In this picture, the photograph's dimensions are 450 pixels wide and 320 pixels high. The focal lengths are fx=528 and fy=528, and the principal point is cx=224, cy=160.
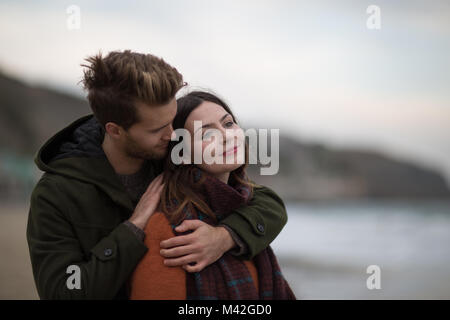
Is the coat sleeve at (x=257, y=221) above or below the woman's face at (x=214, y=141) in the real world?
below

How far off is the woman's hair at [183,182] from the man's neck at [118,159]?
0.11 metres

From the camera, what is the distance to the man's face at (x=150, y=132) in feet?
4.85

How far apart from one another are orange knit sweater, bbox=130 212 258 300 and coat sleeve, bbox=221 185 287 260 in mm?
194

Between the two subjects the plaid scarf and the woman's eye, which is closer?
the plaid scarf

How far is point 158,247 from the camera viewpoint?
4.68 feet

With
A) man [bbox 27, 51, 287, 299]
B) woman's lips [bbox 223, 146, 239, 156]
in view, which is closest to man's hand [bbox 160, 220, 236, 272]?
man [bbox 27, 51, 287, 299]

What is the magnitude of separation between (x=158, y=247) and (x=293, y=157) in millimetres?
7326

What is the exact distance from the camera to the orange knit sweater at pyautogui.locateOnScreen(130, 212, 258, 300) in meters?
1.38

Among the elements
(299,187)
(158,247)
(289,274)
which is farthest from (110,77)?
(299,187)

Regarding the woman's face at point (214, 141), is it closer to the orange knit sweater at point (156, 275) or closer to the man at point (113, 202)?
the man at point (113, 202)

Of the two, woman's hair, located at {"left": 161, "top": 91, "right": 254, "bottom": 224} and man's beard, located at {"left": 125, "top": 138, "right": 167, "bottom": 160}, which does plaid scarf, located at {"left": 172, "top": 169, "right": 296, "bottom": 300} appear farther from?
man's beard, located at {"left": 125, "top": 138, "right": 167, "bottom": 160}

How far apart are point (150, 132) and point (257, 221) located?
0.40 meters

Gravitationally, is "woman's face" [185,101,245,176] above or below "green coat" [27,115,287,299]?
above

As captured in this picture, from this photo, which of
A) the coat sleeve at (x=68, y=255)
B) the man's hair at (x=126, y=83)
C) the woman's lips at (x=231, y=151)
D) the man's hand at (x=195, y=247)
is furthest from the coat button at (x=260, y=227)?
the man's hair at (x=126, y=83)
